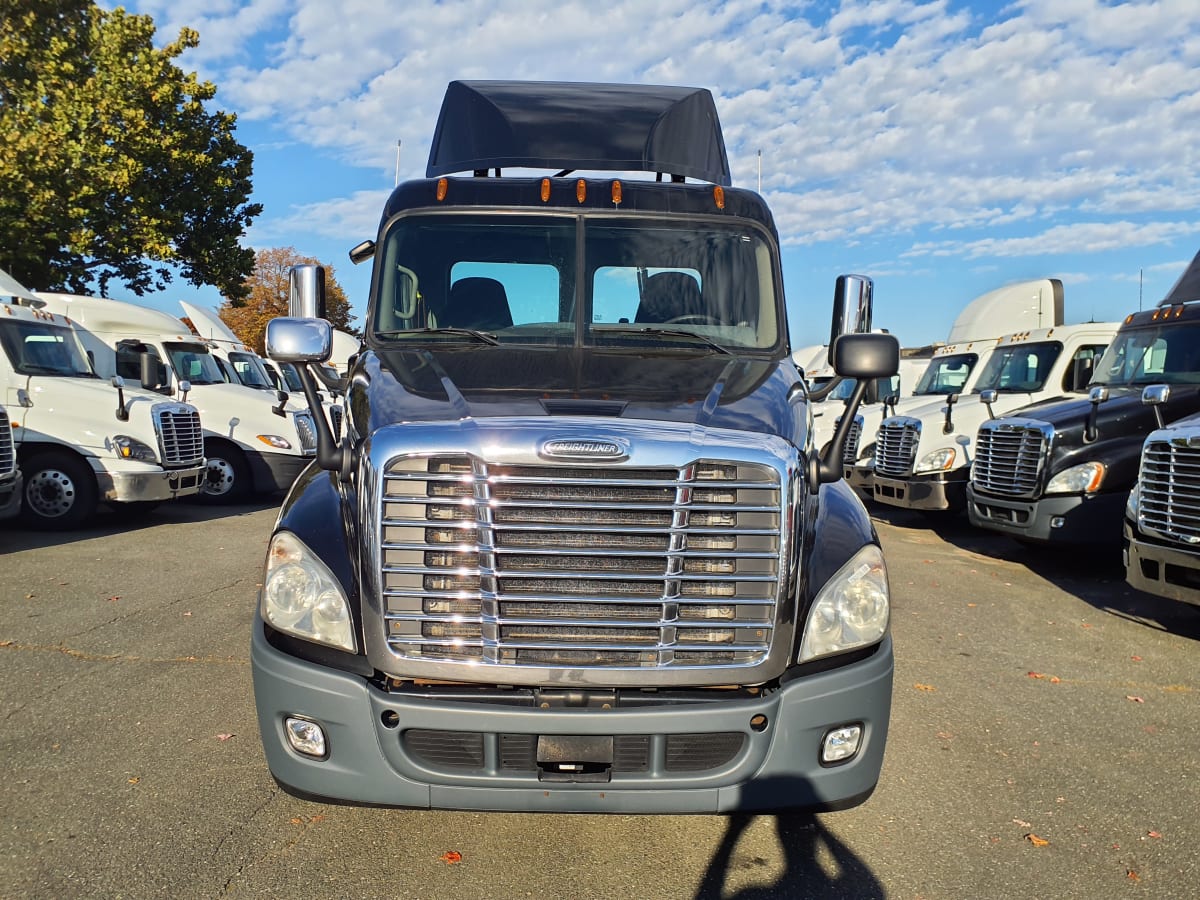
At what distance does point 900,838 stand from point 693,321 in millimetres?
2408

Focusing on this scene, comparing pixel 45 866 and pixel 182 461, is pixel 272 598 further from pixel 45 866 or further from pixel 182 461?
pixel 182 461

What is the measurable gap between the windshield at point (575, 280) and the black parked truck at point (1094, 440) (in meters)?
5.03

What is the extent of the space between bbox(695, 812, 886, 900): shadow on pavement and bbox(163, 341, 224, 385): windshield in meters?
12.2

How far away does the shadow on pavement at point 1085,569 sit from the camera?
7.67 metres

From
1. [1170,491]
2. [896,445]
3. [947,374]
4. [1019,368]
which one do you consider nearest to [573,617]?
[1170,491]

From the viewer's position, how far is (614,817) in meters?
3.88

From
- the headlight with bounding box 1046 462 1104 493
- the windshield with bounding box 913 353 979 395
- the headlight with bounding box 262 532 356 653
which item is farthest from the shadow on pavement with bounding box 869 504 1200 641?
the headlight with bounding box 262 532 356 653

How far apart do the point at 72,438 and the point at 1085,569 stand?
10.7m

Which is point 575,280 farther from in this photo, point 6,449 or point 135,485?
point 135,485

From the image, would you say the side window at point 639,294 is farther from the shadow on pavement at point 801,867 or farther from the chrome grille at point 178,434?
the chrome grille at point 178,434

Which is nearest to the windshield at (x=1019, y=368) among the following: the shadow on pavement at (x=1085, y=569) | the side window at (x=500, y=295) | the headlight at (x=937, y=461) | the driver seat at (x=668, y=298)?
the headlight at (x=937, y=461)

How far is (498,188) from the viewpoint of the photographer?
16.0 ft

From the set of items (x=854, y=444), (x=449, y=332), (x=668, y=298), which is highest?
(x=668, y=298)

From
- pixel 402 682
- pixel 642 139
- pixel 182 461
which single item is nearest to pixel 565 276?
pixel 642 139
